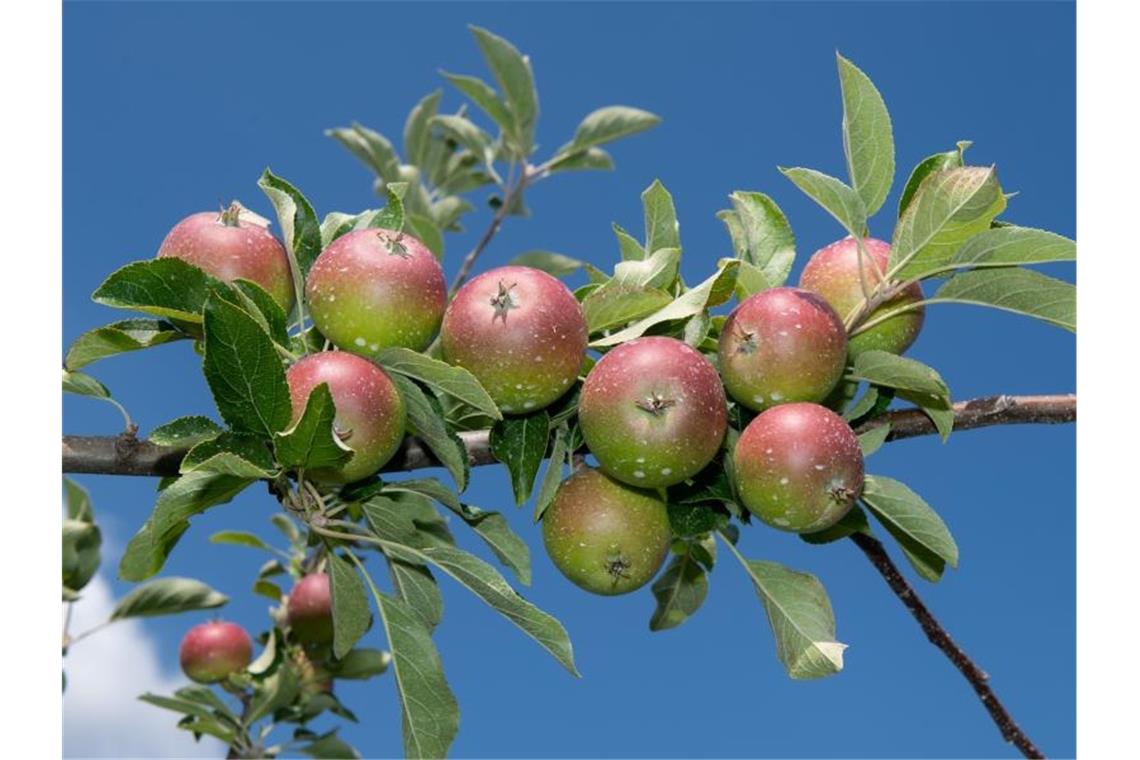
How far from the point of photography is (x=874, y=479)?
155 cm

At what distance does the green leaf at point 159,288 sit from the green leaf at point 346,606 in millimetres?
470

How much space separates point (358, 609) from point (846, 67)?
104 centimetres

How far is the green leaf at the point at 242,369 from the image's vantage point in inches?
47.4

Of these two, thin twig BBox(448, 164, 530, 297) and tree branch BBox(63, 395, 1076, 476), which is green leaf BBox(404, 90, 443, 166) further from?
tree branch BBox(63, 395, 1076, 476)

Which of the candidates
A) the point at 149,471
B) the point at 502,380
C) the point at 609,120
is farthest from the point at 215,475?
the point at 609,120

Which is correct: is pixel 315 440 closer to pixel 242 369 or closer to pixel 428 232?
pixel 242 369

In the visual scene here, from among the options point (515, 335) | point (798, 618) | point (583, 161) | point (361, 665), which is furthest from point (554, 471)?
point (583, 161)

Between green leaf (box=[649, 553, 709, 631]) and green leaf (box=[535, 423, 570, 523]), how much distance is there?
0.41 m

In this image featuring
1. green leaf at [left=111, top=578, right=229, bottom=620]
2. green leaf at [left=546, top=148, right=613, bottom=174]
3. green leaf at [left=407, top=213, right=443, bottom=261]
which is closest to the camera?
green leaf at [left=407, top=213, right=443, bottom=261]

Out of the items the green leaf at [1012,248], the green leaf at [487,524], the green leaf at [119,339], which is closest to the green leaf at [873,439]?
the green leaf at [1012,248]

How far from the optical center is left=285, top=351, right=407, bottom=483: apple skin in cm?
131

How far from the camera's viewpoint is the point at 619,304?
1.51 metres

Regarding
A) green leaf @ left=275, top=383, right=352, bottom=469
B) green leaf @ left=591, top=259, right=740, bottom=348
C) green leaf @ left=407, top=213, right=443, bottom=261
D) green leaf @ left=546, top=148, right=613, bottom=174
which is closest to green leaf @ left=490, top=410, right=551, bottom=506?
green leaf @ left=591, top=259, right=740, bottom=348

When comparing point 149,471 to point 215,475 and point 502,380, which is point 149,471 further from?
point 502,380
